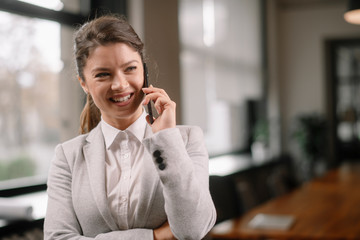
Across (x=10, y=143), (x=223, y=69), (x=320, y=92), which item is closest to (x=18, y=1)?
(x=10, y=143)

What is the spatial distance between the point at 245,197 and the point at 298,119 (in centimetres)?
373

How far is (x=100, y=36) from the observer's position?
553mm

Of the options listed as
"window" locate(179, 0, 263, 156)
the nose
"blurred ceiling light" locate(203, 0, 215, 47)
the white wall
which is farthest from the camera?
the white wall

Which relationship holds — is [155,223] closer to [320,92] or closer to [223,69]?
[223,69]

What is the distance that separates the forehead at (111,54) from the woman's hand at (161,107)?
5 centimetres

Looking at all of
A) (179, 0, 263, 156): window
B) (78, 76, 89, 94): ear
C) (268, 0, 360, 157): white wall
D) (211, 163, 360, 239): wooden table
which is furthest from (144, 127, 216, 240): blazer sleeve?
(268, 0, 360, 157): white wall

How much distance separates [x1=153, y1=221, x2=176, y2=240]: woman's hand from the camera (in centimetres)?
58

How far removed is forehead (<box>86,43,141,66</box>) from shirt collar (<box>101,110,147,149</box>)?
8 centimetres

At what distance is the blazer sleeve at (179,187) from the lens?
0.56 metres

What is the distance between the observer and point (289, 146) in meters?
8.25

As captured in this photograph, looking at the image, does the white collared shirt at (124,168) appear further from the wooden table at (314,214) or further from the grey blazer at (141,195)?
the wooden table at (314,214)

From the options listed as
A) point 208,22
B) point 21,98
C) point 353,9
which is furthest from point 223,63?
point 21,98

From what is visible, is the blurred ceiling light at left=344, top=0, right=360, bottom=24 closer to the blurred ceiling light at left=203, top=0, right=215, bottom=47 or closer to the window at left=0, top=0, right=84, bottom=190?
the blurred ceiling light at left=203, top=0, right=215, bottom=47

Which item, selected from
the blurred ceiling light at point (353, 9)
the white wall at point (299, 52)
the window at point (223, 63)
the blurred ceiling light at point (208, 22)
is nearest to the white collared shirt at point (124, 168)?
the blurred ceiling light at point (353, 9)
